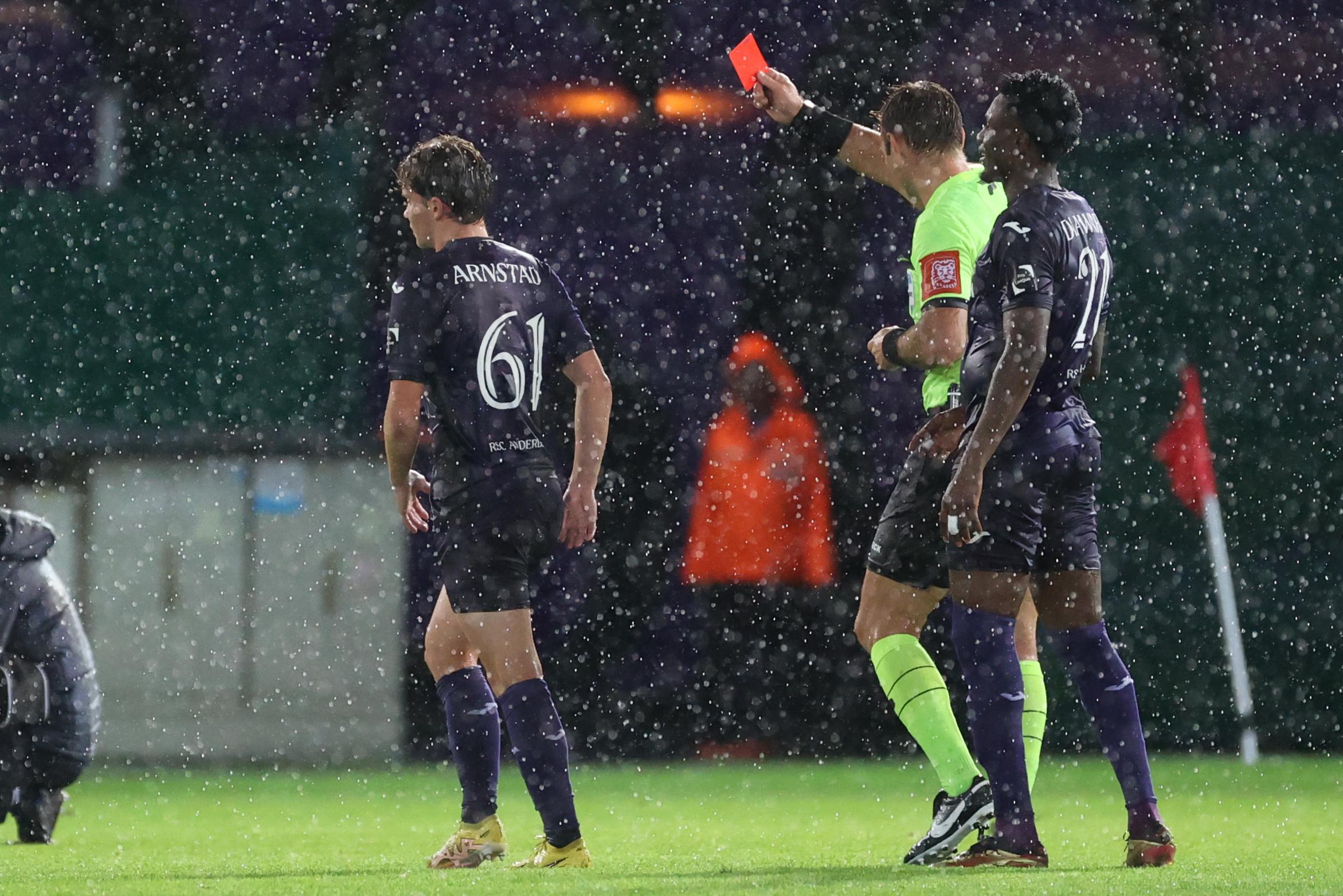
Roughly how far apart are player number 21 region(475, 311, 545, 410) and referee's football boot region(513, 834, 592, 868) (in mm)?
1118

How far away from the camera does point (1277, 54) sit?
1035 cm

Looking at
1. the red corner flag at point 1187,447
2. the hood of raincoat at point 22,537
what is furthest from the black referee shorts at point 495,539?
the red corner flag at point 1187,447

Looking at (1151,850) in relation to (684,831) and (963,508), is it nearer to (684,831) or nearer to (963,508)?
(963,508)

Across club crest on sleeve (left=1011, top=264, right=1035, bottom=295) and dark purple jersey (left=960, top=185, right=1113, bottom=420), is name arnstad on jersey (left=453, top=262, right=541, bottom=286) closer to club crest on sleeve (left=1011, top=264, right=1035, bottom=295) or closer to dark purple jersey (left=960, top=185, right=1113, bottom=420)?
dark purple jersey (left=960, top=185, right=1113, bottom=420)

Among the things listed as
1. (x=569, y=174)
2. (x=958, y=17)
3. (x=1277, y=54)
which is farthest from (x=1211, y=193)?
(x=569, y=174)

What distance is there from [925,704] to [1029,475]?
0.71m

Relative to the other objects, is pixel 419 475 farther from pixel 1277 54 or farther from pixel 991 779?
pixel 1277 54

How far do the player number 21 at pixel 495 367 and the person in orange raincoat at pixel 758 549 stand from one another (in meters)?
5.11

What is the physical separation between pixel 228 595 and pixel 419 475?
5342 mm

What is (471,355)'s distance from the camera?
489cm

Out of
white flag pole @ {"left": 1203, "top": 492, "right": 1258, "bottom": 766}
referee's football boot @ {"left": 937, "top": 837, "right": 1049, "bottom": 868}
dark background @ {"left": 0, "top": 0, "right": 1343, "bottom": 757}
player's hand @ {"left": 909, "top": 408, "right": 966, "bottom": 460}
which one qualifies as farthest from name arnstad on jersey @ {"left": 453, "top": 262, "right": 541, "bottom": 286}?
white flag pole @ {"left": 1203, "top": 492, "right": 1258, "bottom": 766}

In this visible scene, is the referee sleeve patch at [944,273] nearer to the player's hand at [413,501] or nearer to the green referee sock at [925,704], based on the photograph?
the green referee sock at [925,704]

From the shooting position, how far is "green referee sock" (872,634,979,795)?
485 centimetres

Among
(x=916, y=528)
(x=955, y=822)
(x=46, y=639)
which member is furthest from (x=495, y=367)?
(x=46, y=639)
